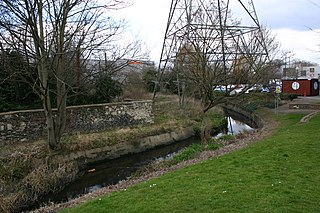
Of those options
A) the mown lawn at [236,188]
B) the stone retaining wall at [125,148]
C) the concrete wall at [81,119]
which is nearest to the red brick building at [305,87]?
the stone retaining wall at [125,148]

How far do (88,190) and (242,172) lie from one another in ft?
17.6

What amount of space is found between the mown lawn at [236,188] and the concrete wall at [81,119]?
830cm

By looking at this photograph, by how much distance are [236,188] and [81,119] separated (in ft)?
37.2

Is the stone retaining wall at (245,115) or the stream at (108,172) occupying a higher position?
the stone retaining wall at (245,115)

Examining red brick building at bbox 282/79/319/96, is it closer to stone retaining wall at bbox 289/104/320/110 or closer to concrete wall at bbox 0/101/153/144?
stone retaining wall at bbox 289/104/320/110

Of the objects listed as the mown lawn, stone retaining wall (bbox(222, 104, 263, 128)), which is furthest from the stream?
stone retaining wall (bbox(222, 104, 263, 128))

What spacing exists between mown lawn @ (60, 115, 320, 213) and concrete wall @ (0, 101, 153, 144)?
8297mm

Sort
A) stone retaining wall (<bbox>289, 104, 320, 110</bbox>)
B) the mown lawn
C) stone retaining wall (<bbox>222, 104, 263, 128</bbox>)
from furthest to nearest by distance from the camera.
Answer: stone retaining wall (<bbox>222, 104, 263, 128</bbox>)
stone retaining wall (<bbox>289, 104, 320, 110</bbox>)
the mown lawn

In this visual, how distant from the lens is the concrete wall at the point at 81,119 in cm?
1327

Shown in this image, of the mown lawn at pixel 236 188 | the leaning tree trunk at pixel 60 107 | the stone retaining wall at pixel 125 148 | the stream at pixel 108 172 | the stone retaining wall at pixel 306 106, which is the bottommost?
the stream at pixel 108 172

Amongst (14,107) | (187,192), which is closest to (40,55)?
(14,107)

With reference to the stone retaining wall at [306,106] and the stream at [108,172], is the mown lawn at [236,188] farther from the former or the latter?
the stone retaining wall at [306,106]

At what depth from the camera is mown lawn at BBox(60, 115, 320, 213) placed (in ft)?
16.9

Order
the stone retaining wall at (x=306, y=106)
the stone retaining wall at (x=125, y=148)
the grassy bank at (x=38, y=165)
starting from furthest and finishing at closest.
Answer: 1. the stone retaining wall at (x=306, y=106)
2. the stone retaining wall at (x=125, y=148)
3. the grassy bank at (x=38, y=165)
